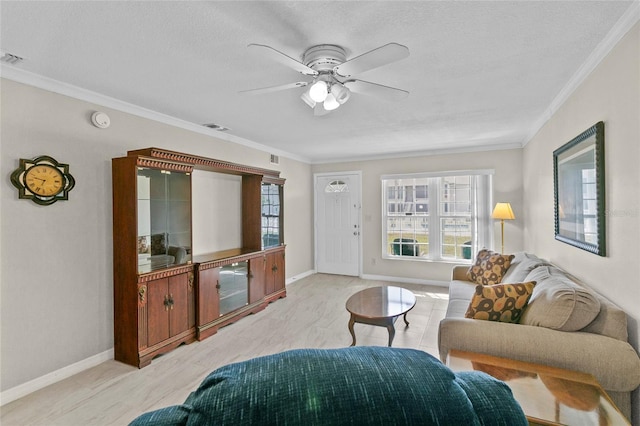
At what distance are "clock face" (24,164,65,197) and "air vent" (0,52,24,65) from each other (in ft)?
2.39

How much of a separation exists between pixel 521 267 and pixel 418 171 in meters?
2.86

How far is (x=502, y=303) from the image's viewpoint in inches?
79.7

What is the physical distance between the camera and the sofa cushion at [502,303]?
2.00 metres

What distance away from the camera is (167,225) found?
10.3ft

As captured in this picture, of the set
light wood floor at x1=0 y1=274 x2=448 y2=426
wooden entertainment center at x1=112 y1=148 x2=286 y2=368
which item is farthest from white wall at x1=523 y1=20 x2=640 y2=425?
wooden entertainment center at x1=112 y1=148 x2=286 y2=368

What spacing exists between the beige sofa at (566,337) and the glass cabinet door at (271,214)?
3041 mm

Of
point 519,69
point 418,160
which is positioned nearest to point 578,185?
point 519,69

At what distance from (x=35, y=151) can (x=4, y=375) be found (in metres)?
1.68

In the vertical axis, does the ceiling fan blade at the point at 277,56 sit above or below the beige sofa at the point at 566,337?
above

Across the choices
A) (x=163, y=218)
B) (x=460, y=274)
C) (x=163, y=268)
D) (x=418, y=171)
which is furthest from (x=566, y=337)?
(x=418, y=171)

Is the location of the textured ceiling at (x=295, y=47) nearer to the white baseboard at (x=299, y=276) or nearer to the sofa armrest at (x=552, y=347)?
the sofa armrest at (x=552, y=347)

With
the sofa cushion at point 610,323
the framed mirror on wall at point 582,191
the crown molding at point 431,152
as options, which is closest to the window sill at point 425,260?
the crown molding at point 431,152

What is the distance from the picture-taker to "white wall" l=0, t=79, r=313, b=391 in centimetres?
225

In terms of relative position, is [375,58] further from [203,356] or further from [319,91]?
[203,356]
